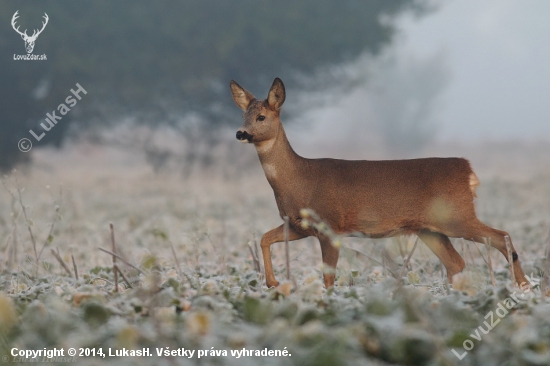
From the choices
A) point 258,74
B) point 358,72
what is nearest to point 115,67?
point 258,74

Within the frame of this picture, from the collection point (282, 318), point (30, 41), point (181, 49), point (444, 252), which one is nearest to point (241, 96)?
point (444, 252)

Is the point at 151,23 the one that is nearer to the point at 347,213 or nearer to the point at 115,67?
the point at 115,67

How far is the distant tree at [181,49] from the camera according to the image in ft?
72.7

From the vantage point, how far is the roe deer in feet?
16.6

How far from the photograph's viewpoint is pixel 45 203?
45.3 feet

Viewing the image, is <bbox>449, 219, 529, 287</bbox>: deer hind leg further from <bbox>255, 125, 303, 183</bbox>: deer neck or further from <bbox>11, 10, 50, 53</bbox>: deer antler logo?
<bbox>11, 10, 50, 53</bbox>: deer antler logo

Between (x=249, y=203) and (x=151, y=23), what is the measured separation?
427 inches

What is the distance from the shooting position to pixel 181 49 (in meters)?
23.2

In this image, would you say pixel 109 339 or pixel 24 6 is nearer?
pixel 109 339

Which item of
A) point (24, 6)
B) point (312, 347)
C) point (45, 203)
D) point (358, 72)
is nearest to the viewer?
point (312, 347)

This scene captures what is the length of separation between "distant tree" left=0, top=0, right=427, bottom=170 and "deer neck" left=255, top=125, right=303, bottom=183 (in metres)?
17.5

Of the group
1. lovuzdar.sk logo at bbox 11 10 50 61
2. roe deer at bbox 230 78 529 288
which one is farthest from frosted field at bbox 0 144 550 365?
lovuzdar.sk logo at bbox 11 10 50 61

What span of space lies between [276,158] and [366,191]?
0.68 m

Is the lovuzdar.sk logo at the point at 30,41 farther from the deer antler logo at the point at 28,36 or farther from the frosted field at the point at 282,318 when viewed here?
the frosted field at the point at 282,318
